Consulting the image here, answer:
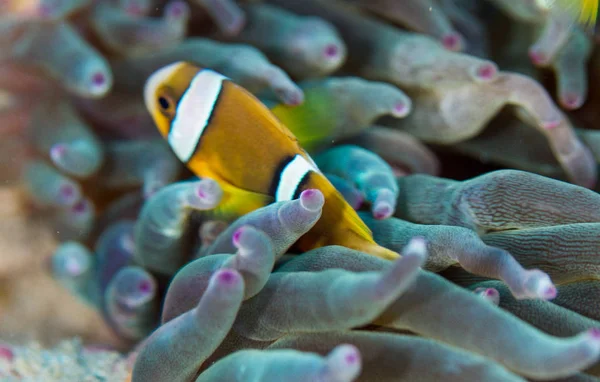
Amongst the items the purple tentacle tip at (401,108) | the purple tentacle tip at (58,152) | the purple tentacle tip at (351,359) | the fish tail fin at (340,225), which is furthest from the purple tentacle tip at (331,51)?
the purple tentacle tip at (351,359)

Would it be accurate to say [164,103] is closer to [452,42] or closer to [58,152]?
[58,152]

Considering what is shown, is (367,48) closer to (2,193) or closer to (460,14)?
(460,14)

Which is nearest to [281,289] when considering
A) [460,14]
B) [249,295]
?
[249,295]

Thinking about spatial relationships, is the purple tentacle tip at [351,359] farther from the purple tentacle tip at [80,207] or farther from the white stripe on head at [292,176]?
the purple tentacle tip at [80,207]

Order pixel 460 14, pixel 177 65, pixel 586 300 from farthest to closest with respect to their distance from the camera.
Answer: pixel 460 14 < pixel 177 65 < pixel 586 300

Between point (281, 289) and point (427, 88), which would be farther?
point (427, 88)

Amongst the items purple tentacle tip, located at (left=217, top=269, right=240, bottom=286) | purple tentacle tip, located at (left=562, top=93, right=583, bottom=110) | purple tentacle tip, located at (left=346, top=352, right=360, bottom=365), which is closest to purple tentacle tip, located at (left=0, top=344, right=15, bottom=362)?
purple tentacle tip, located at (left=217, top=269, right=240, bottom=286)

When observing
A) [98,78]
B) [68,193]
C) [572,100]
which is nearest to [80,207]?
[68,193]
